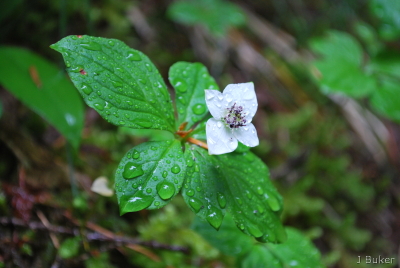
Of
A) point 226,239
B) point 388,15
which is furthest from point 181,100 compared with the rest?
point 388,15

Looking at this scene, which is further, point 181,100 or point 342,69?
point 342,69

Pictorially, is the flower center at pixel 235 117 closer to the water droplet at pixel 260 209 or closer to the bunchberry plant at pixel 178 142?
the bunchberry plant at pixel 178 142

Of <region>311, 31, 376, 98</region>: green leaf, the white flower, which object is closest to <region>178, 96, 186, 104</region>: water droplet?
the white flower

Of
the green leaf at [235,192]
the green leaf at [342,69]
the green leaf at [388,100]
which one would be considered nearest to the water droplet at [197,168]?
the green leaf at [235,192]

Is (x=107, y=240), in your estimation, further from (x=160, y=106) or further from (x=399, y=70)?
(x=399, y=70)

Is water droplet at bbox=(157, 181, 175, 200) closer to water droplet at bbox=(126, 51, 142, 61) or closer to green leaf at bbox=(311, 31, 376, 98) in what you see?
water droplet at bbox=(126, 51, 142, 61)

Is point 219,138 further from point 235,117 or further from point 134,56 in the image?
point 134,56

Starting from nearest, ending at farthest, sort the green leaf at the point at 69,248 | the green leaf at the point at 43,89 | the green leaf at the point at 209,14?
the green leaf at the point at 69,248 → the green leaf at the point at 43,89 → the green leaf at the point at 209,14
